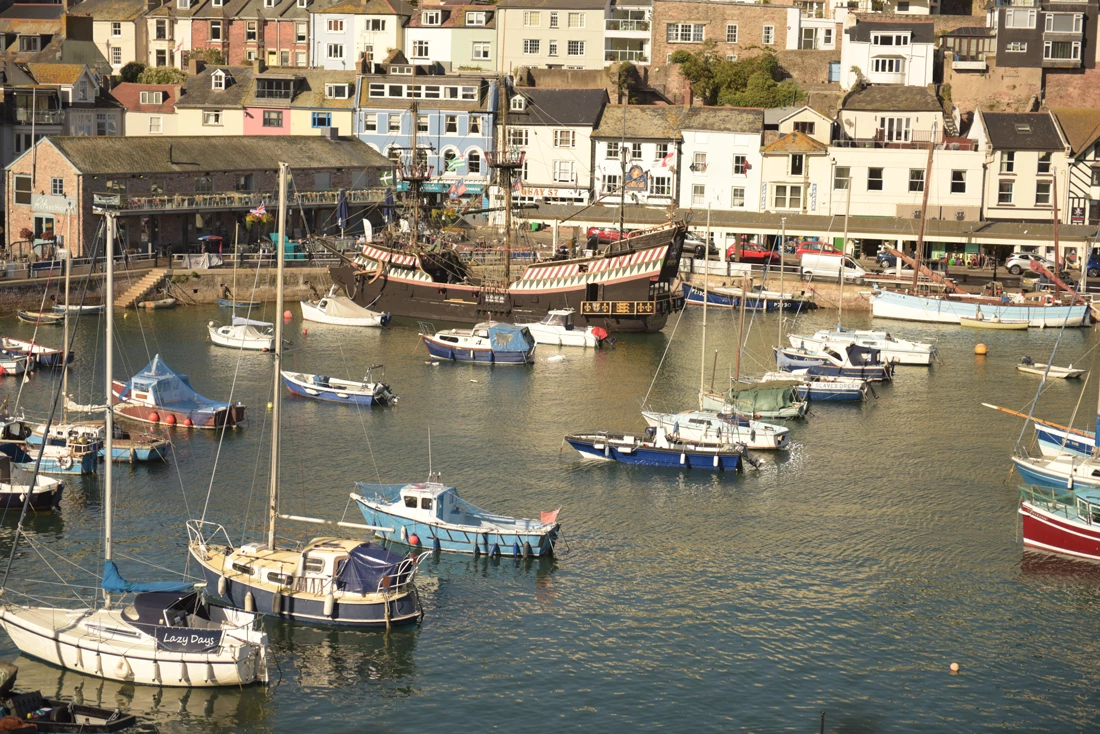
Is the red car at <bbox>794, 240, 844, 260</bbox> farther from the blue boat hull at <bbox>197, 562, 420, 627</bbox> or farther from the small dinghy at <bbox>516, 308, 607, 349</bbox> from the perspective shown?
the blue boat hull at <bbox>197, 562, 420, 627</bbox>

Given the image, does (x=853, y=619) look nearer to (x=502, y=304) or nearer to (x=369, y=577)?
(x=369, y=577)

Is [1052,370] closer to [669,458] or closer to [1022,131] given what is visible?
[669,458]

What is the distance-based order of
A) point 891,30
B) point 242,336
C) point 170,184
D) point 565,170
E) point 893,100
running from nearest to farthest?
point 242,336 < point 170,184 < point 893,100 < point 565,170 < point 891,30

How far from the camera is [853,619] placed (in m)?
38.1

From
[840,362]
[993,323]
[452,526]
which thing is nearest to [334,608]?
[452,526]

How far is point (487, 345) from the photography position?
6650cm

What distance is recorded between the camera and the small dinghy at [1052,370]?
65.2m

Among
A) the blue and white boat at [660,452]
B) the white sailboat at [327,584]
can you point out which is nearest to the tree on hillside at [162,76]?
the blue and white boat at [660,452]

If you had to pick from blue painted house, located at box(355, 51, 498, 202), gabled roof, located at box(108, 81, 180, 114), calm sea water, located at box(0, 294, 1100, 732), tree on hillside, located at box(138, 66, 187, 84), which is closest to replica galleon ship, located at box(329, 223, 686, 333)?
calm sea water, located at box(0, 294, 1100, 732)

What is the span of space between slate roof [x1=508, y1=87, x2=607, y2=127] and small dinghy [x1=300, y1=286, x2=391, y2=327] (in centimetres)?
2728

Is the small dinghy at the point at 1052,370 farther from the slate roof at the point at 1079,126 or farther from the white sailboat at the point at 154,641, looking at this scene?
the white sailboat at the point at 154,641

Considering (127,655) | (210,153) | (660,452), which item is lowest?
(127,655)

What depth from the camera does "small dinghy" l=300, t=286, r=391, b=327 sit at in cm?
7450

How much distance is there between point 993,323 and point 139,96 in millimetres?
60631
